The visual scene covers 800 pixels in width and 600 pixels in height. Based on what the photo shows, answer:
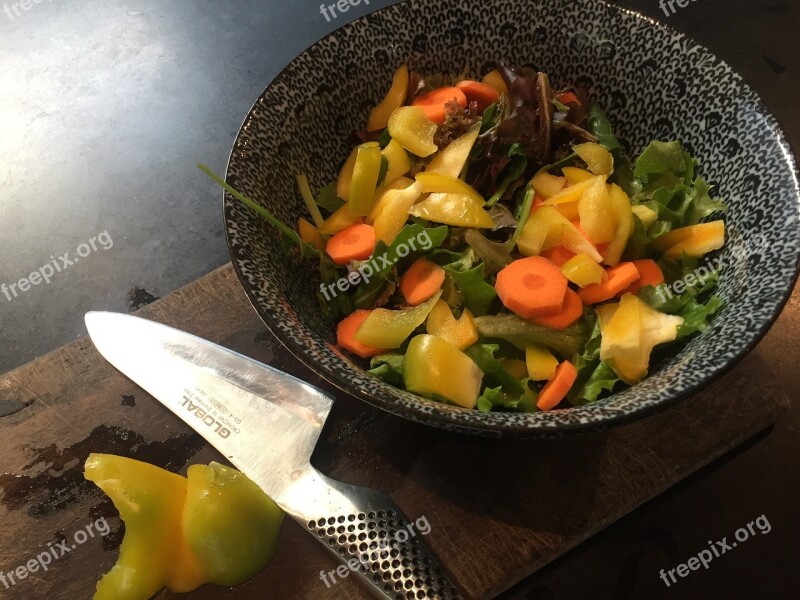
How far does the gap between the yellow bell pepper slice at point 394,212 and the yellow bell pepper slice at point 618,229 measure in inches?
13.4

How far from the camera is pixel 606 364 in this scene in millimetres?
953

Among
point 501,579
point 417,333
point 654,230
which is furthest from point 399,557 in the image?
point 654,230

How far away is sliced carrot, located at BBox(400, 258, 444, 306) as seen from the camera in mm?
1048

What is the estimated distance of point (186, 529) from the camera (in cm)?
99

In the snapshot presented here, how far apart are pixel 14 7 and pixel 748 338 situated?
271 centimetres

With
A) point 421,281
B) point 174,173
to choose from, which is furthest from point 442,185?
point 174,173

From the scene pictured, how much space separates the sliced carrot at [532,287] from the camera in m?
0.97

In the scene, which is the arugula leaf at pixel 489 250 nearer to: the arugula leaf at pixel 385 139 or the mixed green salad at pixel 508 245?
the mixed green salad at pixel 508 245

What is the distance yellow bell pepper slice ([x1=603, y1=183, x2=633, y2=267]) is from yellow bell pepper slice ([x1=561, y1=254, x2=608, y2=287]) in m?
0.05

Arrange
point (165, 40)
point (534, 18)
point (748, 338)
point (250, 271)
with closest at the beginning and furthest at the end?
point (748, 338) → point (250, 271) → point (534, 18) → point (165, 40)

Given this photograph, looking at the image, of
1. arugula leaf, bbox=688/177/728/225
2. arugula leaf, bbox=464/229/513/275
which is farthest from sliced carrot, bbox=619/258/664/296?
arugula leaf, bbox=464/229/513/275

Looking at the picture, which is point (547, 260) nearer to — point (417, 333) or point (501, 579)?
point (417, 333)

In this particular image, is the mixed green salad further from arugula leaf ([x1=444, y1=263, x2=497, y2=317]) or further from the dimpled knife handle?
the dimpled knife handle

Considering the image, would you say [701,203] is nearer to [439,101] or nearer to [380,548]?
[439,101]
